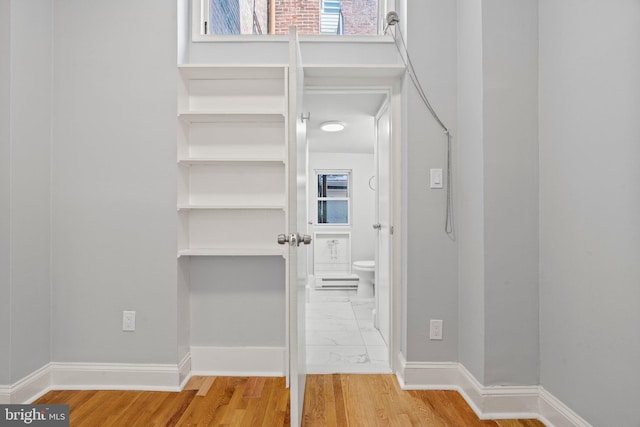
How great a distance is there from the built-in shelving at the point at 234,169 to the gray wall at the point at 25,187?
787 mm

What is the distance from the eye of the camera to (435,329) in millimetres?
2217

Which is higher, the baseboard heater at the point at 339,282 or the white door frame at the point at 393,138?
the white door frame at the point at 393,138

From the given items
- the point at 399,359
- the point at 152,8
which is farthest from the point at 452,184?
the point at 152,8

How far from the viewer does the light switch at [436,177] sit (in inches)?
87.7

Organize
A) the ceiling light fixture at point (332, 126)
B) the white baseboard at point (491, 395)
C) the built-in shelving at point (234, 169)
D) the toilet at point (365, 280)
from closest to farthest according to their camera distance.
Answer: the white baseboard at point (491, 395) < the built-in shelving at point (234, 169) < the ceiling light fixture at point (332, 126) < the toilet at point (365, 280)

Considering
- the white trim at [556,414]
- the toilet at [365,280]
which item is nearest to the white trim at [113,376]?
the white trim at [556,414]

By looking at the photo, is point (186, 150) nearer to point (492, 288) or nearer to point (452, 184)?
point (452, 184)

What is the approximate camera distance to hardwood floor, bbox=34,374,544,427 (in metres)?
1.85

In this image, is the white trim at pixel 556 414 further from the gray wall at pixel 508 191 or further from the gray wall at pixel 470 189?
the gray wall at pixel 470 189

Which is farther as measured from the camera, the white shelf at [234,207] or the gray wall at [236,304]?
the gray wall at [236,304]

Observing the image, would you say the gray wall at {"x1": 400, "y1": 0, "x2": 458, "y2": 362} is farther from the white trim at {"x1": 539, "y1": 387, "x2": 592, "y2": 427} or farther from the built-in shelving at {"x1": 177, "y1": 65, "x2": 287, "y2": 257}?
the built-in shelving at {"x1": 177, "y1": 65, "x2": 287, "y2": 257}

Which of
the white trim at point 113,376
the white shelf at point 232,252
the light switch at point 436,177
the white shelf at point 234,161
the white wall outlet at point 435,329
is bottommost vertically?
the white trim at point 113,376

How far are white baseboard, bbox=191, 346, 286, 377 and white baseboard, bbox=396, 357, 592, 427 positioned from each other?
2.64 ft

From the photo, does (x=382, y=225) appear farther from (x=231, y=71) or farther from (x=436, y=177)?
(x=231, y=71)
